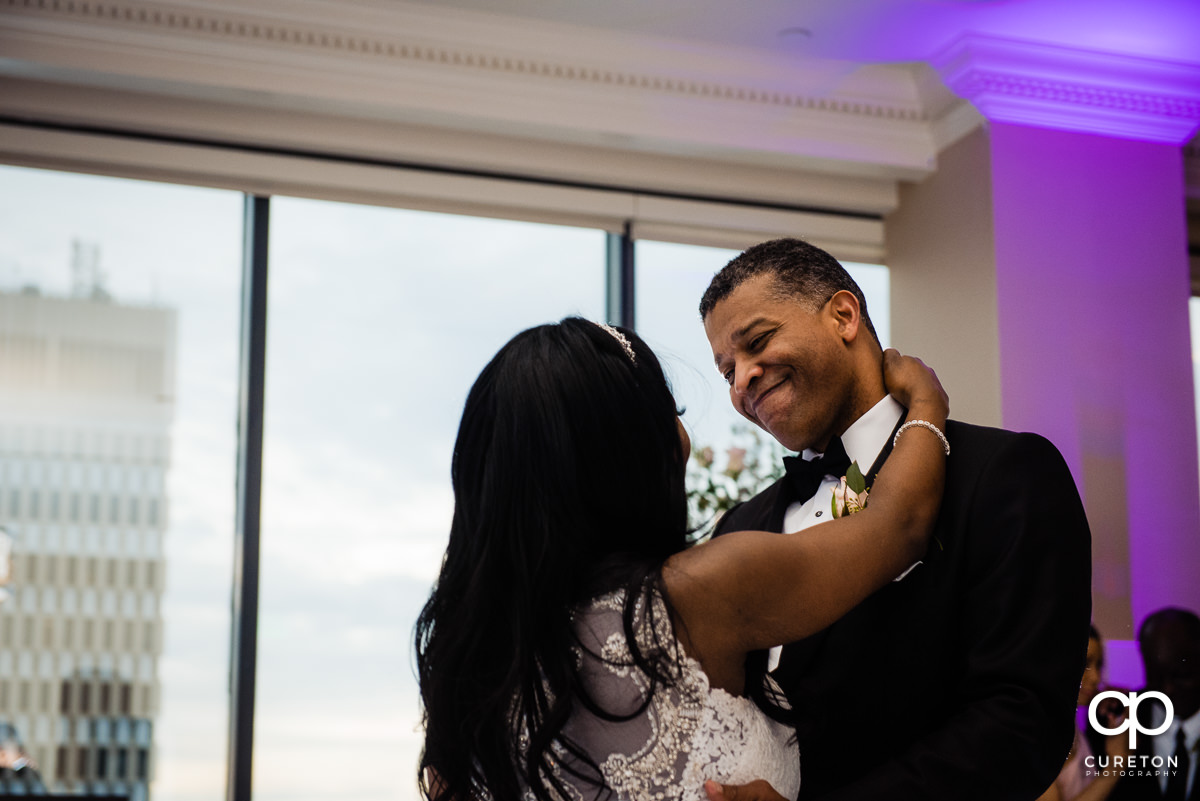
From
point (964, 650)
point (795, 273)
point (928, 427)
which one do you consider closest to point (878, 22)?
point (795, 273)

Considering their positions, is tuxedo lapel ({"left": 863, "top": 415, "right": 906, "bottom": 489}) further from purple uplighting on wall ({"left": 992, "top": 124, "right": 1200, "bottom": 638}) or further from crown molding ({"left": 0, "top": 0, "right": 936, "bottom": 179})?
crown molding ({"left": 0, "top": 0, "right": 936, "bottom": 179})

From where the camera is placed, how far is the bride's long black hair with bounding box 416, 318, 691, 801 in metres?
1.32

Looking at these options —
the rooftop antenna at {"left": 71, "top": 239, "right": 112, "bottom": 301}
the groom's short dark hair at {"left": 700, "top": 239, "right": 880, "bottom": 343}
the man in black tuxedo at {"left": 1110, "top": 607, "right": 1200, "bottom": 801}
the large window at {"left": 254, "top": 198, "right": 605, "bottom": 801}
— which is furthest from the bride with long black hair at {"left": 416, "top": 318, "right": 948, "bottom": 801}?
the rooftop antenna at {"left": 71, "top": 239, "right": 112, "bottom": 301}

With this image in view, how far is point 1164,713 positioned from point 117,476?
3.56 m

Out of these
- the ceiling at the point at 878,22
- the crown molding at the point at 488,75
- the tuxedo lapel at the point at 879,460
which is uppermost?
the ceiling at the point at 878,22

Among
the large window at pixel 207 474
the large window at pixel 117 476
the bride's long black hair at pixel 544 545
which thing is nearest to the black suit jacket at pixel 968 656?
the bride's long black hair at pixel 544 545

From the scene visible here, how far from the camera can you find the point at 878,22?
425 centimetres

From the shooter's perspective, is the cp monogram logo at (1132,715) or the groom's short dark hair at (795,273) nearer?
the groom's short dark hair at (795,273)

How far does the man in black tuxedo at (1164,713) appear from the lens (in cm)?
371

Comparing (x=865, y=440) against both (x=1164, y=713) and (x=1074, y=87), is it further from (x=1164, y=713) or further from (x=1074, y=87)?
(x=1074, y=87)

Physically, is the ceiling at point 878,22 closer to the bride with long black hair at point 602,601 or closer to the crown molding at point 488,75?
the crown molding at point 488,75

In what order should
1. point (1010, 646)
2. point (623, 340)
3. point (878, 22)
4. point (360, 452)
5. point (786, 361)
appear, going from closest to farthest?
point (623, 340)
point (1010, 646)
point (786, 361)
point (878, 22)
point (360, 452)

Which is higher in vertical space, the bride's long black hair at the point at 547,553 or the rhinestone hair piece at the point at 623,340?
the rhinestone hair piece at the point at 623,340

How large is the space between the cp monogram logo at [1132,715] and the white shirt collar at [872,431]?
2.48 meters
